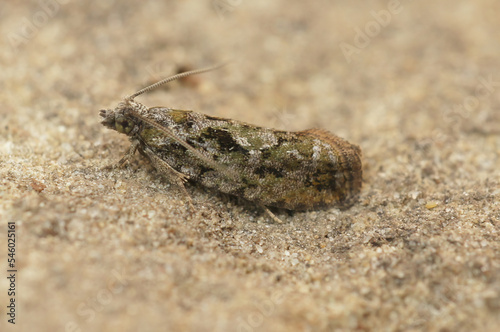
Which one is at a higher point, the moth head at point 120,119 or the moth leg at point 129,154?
the moth head at point 120,119

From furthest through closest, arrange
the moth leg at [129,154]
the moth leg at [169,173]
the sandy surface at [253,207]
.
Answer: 1. the moth leg at [129,154]
2. the moth leg at [169,173]
3. the sandy surface at [253,207]

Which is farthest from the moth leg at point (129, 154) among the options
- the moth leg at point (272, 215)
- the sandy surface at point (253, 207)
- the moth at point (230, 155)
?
the moth leg at point (272, 215)

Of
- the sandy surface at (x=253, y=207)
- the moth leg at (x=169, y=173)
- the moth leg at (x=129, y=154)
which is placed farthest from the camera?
the moth leg at (x=129, y=154)

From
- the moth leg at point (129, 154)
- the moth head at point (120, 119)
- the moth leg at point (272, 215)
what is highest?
the moth head at point (120, 119)

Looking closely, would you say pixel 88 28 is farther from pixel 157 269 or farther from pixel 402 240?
pixel 402 240

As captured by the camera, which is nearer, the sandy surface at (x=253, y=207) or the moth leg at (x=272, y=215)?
the sandy surface at (x=253, y=207)

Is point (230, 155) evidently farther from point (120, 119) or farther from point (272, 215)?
point (120, 119)

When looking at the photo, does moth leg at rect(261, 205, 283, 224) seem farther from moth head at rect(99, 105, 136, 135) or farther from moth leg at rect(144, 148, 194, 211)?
moth head at rect(99, 105, 136, 135)

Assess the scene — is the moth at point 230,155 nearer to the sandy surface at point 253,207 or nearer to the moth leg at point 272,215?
the moth leg at point 272,215
